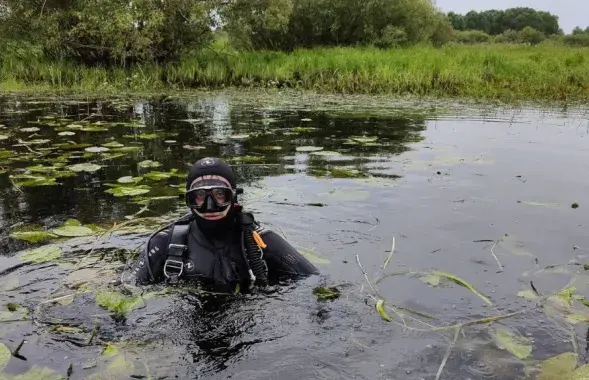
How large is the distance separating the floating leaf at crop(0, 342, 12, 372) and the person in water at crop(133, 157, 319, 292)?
1121 mm

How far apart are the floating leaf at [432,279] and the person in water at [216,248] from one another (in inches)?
32.7

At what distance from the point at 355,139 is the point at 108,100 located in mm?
7807

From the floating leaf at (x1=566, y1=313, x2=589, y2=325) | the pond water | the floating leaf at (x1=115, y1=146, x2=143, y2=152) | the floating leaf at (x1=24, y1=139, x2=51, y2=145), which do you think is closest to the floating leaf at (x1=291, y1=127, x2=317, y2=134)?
the pond water

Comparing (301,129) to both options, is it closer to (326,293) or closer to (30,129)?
(30,129)

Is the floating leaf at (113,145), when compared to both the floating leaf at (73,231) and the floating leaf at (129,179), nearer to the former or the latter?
the floating leaf at (129,179)

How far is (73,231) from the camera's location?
4422 millimetres

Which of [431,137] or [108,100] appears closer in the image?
[431,137]

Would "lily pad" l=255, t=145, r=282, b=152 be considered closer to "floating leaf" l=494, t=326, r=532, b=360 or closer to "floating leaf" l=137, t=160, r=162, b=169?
"floating leaf" l=137, t=160, r=162, b=169

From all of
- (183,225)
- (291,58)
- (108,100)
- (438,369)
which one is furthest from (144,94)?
(438,369)

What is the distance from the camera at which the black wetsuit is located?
370 centimetres

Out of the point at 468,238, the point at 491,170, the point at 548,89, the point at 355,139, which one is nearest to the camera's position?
the point at 468,238

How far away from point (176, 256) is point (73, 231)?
128cm

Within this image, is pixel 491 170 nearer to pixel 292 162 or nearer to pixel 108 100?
pixel 292 162

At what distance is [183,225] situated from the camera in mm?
3828
